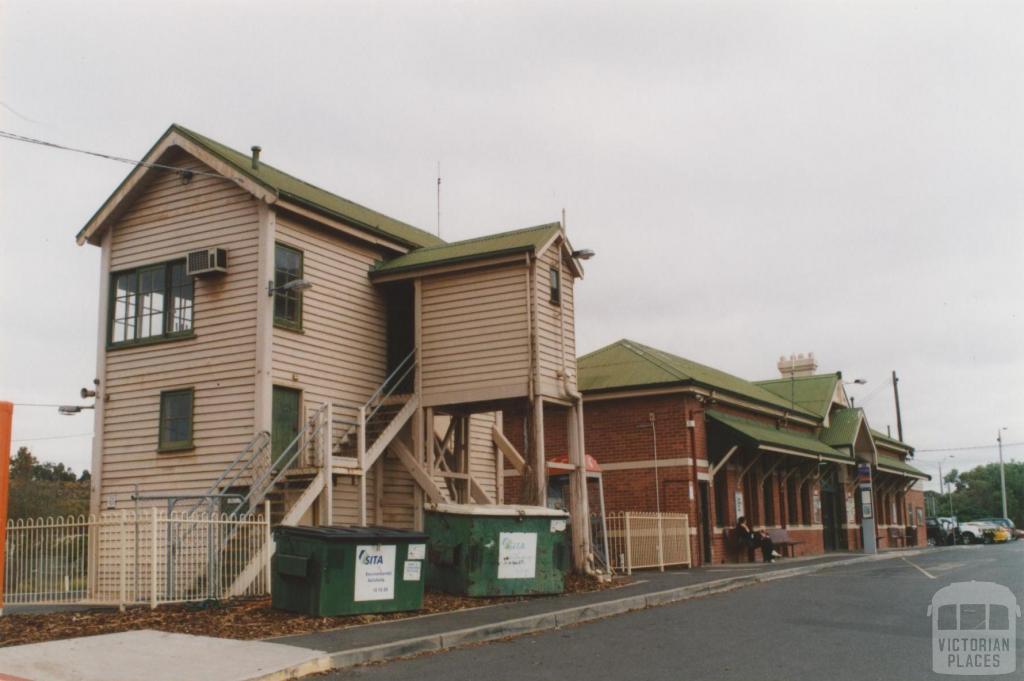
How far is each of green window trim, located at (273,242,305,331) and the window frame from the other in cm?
184

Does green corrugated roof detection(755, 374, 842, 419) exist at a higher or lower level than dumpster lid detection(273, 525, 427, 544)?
higher

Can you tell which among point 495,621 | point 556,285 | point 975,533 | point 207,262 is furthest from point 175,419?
point 975,533

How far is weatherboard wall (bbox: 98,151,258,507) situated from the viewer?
17828mm

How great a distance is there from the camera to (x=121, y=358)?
762 inches

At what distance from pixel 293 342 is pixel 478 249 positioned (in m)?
4.04

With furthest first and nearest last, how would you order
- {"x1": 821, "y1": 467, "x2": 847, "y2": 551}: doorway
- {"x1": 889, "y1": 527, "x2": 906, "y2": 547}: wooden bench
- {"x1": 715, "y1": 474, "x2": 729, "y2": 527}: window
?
{"x1": 889, "y1": 527, "x2": 906, "y2": 547}: wooden bench
{"x1": 821, "y1": 467, "x2": 847, "y2": 551}: doorway
{"x1": 715, "y1": 474, "x2": 729, "y2": 527}: window

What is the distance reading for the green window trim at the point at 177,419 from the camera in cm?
1823

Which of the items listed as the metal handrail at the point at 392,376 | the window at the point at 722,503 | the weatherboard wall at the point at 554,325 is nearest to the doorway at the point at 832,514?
the window at the point at 722,503

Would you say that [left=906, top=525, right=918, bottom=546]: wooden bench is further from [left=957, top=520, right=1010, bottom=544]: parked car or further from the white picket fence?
the white picket fence

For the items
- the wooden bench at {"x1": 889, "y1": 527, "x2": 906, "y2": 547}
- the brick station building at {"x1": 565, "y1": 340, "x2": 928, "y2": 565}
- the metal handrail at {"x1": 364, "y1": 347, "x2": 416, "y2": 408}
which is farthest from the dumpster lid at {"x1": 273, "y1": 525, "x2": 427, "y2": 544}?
the wooden bench at {"x1": 889, "y1": 527, "x2": 906, "y2": 547}

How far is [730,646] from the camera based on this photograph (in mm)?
10805

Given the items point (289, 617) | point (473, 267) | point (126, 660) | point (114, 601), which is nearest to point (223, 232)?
point (473, 267)

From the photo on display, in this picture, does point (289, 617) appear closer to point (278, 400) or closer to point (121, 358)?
point (278, 400)

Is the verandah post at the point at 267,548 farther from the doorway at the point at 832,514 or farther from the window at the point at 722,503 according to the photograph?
the doorway at the point at 832,514
